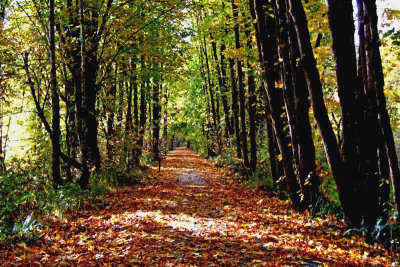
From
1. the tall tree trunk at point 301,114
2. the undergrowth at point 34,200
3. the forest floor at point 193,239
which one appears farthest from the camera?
the tall tree trunk at point 301,114

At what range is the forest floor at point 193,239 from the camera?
407 centimetres

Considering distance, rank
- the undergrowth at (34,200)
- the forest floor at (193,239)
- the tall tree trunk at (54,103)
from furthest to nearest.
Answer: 1. the tall tree trunk at (54,103)
2. the undergrowth at (34,200)
3. the forest floor at (193,239)

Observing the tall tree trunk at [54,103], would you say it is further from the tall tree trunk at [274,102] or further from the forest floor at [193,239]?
the tall tree trunk at [274,102]

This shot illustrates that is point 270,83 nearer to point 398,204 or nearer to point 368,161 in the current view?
point 368,161

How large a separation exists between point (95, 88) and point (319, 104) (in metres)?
9.07

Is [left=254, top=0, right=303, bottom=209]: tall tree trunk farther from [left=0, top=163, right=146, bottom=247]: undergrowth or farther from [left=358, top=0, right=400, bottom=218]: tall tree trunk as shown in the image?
[left=0, top=163, right=146, bottom=247]: undergrowth

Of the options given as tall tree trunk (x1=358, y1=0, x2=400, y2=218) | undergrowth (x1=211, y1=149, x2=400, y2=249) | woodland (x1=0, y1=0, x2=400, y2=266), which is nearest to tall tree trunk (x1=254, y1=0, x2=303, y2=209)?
woodland (x1=0, y1=0, x2=400, y2=266)

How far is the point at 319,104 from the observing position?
4832 millimetres

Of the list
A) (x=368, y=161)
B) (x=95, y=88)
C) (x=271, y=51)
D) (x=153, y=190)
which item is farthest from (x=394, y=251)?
(x=95, y=88)

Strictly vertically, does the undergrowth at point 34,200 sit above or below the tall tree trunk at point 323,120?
below

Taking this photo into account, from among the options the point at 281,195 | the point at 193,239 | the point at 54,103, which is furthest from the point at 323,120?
the point at 54,103

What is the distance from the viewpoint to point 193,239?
4973mm

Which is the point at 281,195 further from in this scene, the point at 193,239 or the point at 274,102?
the point at 193,239

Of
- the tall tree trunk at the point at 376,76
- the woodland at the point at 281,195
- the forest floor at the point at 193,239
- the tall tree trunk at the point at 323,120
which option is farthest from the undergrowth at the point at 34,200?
the tall tree trunk at the point at 376,76
